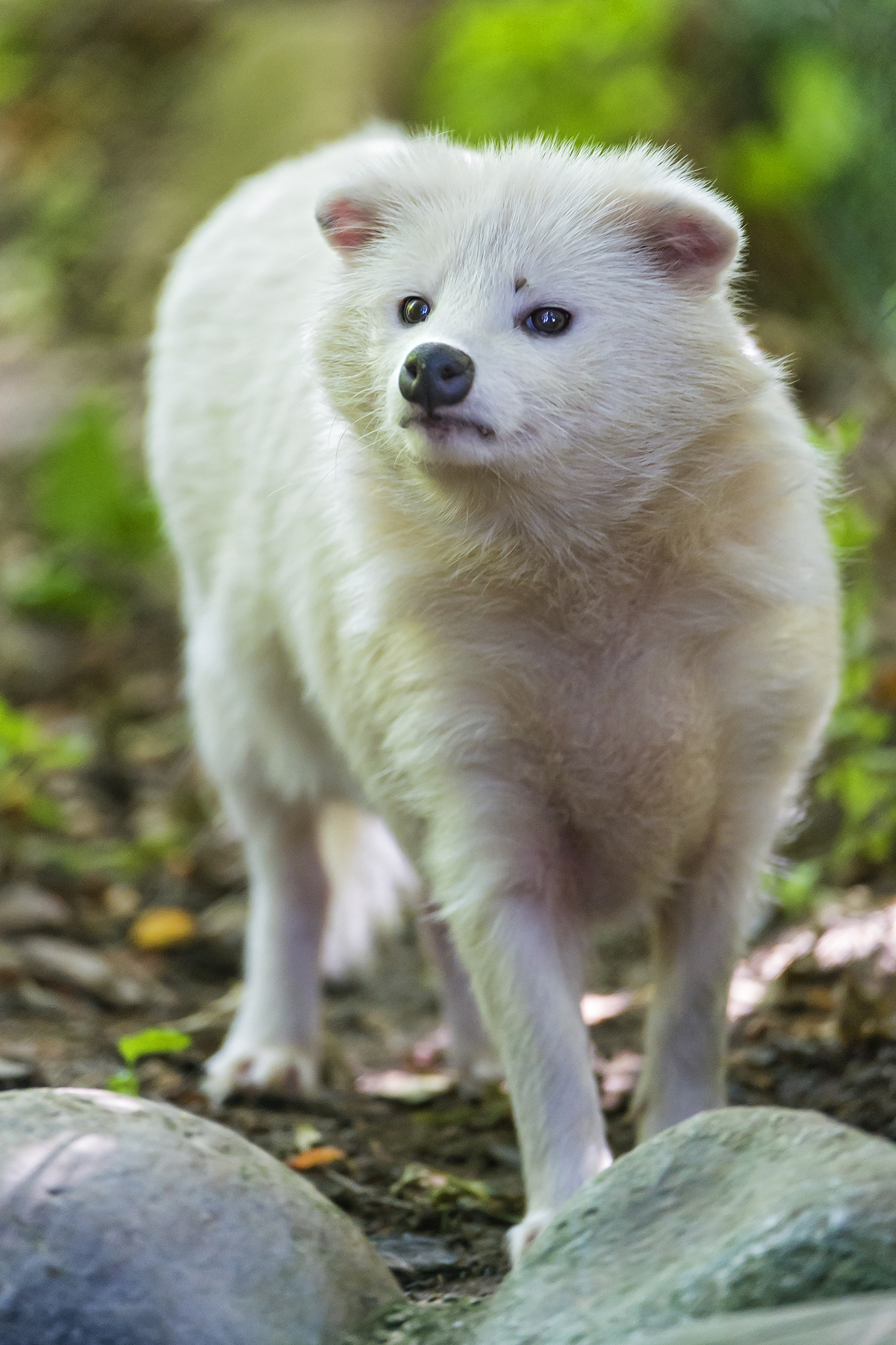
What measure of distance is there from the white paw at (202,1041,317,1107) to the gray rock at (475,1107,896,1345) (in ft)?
5.55

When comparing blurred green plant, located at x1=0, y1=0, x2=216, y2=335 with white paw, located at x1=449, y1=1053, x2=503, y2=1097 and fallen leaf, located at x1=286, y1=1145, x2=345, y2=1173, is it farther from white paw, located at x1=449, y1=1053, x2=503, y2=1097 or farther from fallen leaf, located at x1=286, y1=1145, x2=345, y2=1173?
fallen leaf, located at x1=286, y1=1145, x2=345, y2=1173

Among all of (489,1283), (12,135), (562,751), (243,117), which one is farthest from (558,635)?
(12,135)

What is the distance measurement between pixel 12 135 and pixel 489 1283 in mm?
9223

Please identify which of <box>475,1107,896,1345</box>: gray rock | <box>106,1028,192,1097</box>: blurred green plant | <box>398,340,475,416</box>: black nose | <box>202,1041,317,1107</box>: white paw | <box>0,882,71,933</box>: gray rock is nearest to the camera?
<box>475,1107,896,1345</box>: gray rock

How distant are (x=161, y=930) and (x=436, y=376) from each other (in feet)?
9.22

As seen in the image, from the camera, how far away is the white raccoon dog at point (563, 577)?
2.90 meters

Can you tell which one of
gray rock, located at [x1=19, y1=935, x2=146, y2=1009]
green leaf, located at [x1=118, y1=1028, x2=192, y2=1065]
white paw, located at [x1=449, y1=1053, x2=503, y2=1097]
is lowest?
white paw, located at [x1=449, y1=1053, x2=503, y2=1097]

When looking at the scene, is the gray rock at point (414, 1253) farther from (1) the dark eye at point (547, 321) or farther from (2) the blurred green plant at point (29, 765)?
(2) the blurred green plant at point (29, 765)

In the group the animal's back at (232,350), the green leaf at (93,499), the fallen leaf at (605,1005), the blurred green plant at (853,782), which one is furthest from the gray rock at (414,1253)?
the green leaf at (93,499)

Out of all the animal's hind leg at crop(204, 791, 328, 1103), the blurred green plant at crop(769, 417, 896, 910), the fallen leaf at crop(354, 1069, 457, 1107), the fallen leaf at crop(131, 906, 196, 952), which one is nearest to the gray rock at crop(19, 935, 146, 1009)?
the fallen leaf at crop(131, 906, 196, 952)

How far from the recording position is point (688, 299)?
302 cm

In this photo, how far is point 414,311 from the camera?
304 centimetres

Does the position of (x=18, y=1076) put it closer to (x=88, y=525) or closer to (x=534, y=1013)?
(x=534, y=1013)

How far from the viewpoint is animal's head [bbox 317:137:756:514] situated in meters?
2.76
